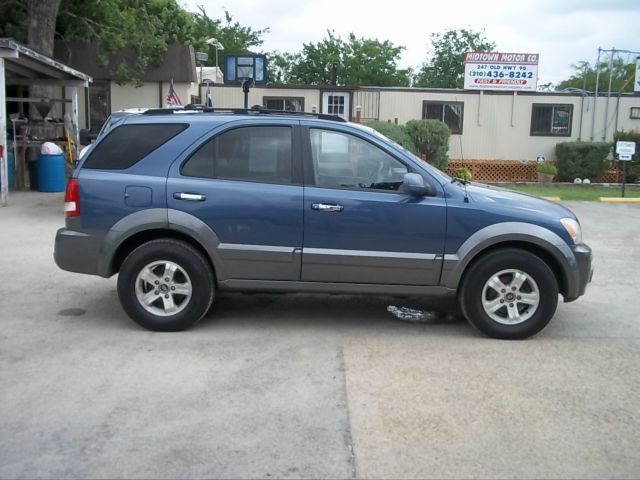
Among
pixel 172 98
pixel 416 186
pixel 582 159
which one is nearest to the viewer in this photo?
pixel 416 186

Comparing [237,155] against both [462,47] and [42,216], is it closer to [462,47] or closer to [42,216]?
A: [42,216]

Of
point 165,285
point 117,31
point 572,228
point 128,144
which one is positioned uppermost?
point 117,31

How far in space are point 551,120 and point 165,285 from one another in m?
21.1

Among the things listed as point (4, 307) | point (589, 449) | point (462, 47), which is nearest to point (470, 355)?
point (589, 449)

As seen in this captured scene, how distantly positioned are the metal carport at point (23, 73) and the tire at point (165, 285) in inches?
330

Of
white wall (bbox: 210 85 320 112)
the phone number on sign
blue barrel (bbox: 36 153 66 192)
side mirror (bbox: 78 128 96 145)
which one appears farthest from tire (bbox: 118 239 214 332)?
the phone number on sign

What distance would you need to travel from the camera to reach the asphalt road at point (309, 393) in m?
3.72

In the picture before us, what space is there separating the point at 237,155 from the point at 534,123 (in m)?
20.2

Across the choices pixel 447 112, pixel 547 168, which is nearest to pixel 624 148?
pixel 547 168

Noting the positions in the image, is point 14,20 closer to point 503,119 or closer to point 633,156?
point 503,119

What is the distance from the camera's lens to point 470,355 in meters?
5.43

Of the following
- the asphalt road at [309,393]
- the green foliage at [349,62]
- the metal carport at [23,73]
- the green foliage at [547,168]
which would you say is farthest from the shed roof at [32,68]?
the green foliage at [349,62]

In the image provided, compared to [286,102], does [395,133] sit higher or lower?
lower

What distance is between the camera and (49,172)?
49.9 feet
